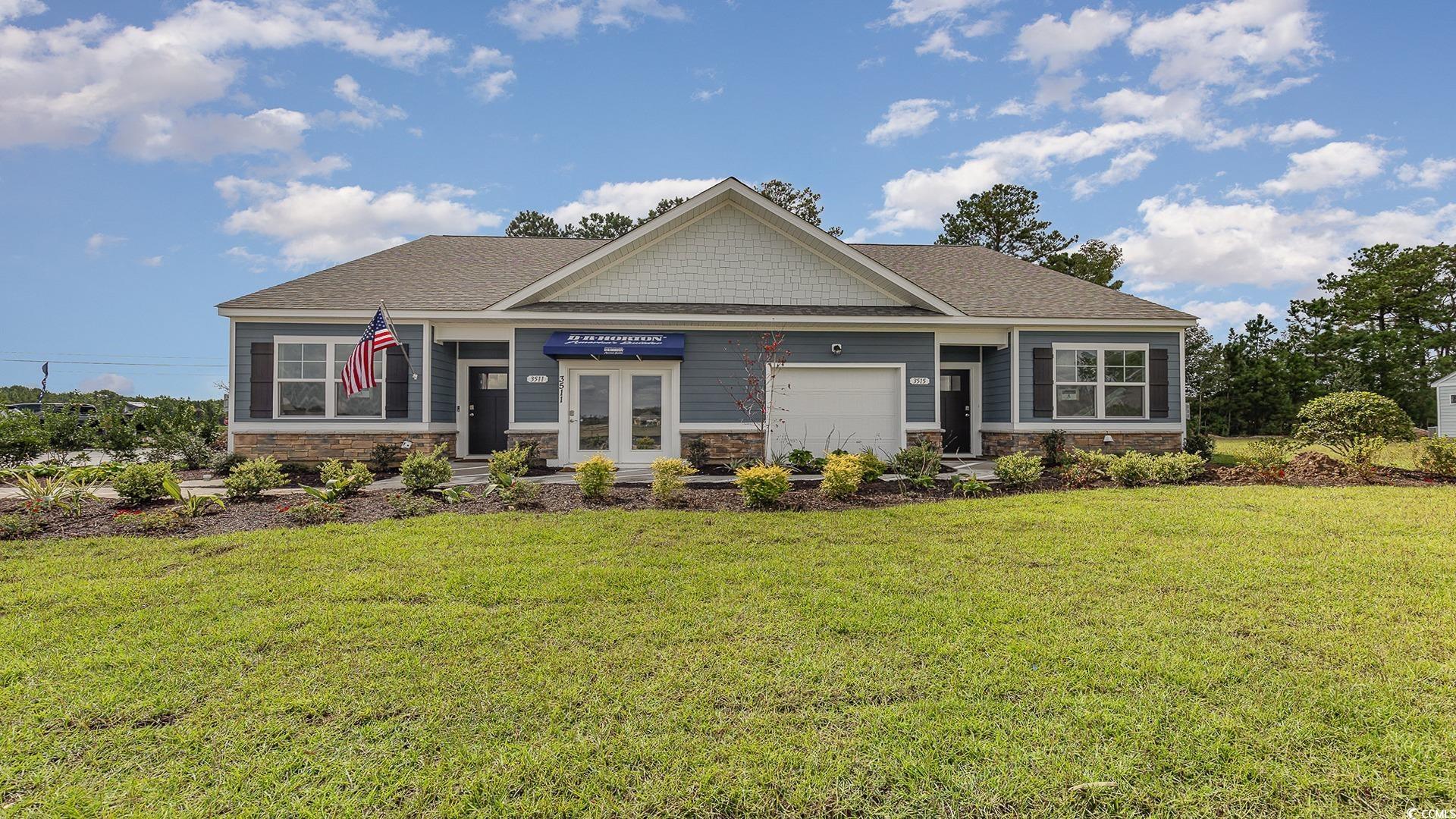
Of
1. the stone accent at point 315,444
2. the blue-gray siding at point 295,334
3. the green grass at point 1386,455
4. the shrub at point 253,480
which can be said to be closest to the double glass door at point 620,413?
the blue-gray siding at point 295,334

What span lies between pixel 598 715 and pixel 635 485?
6.82 m

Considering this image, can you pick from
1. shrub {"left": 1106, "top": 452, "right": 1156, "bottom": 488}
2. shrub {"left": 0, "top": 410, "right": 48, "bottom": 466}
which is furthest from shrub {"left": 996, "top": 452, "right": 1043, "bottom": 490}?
shrub {"left": 0, "top": 410, "right": 48, "bottom": 466}

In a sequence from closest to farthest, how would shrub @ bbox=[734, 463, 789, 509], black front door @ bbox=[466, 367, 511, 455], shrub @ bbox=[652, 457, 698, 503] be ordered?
1. shrub @ bbox=[734, 463, 789, 509]
2. shrub @ bbox=[652, 457, 698, 503]
3. black front door @ bbox=[466, 367, 511, 455]

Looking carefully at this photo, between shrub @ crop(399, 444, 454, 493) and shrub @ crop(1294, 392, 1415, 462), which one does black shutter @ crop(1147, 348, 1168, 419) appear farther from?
shrub @ crop(399, 444, 454, 493)

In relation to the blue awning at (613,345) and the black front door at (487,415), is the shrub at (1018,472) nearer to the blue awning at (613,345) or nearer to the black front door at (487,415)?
the blue awning at (613,345)

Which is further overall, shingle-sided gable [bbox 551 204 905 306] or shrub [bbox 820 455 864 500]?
shingle-sided gable [bbox 551 204 905 306]

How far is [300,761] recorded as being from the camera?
2756mm

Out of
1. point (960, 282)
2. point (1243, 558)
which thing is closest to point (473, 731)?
point (1243, 558)

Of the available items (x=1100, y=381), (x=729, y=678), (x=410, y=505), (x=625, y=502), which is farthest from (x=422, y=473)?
(x=1100, y=381)

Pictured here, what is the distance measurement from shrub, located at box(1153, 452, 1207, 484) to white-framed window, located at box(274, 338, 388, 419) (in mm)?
14080

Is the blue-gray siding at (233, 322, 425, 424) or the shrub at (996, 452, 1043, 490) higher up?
the blue-gray siding at (233, 322, 425, 424)

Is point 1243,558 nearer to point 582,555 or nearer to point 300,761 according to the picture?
point 582,555

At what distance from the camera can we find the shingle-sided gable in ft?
44.2

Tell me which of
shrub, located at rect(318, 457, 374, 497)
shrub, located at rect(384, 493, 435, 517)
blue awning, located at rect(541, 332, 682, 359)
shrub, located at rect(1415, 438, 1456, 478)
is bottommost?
shrub, located at rect(384, 493, 435, 517)
